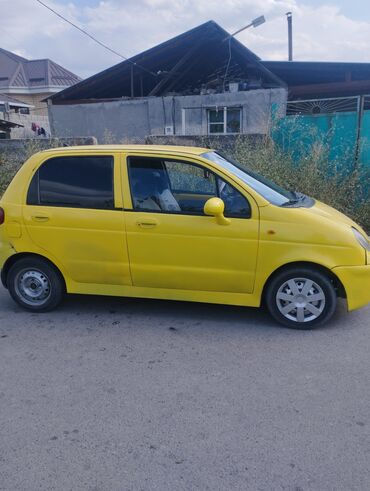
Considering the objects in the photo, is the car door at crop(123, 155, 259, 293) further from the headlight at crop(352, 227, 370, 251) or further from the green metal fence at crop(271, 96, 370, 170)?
the green metal fence at crop(271, 96, 370, 170)

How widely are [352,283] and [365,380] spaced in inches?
38.6

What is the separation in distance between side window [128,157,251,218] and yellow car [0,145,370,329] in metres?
0.01

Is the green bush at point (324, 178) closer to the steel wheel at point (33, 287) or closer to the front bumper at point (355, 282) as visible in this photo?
the front bumper at point (355, 282)

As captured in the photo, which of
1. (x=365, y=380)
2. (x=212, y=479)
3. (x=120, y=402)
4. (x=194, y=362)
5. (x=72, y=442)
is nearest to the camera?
(x=212, y=479)

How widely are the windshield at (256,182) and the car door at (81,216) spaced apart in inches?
40.2

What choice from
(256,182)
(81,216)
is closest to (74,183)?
(81,216)

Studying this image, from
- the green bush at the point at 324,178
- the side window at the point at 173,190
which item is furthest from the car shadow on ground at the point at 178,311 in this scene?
the green bush at the point at 324,178

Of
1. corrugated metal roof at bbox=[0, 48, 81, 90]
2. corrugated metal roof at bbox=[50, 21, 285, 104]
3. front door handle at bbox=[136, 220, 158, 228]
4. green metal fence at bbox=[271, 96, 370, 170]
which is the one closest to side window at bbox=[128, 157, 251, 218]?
front door handle at bbox=[136, 220, 158, 228]

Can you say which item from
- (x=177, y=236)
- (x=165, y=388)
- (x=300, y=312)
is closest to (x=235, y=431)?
(x=165, y=388)

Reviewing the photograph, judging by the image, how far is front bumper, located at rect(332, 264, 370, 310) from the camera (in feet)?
12.5

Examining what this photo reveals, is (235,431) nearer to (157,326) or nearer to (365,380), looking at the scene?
(365,380)

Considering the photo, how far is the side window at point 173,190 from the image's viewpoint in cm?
396

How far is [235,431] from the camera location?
2.63m

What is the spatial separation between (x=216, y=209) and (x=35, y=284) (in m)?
2.13
